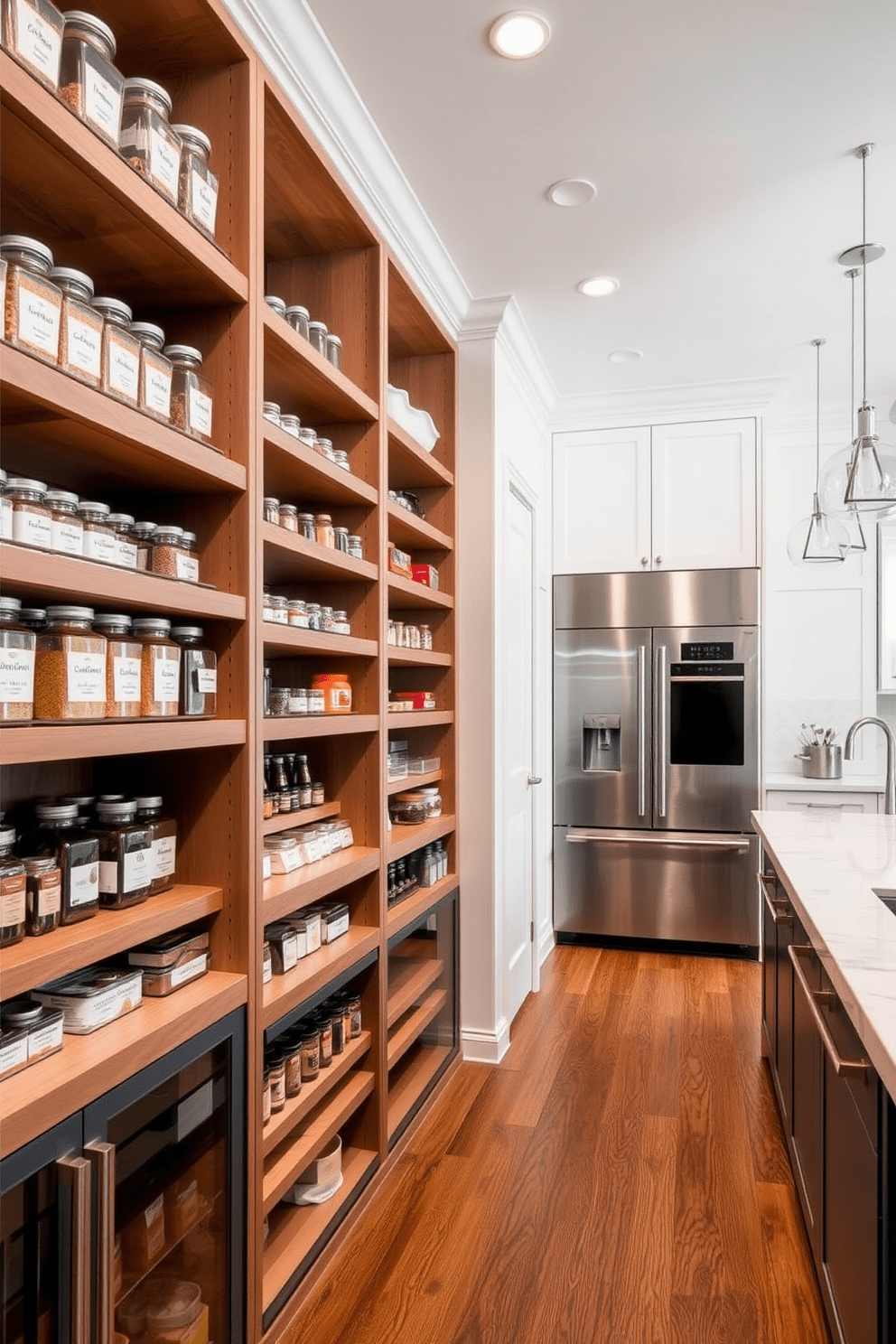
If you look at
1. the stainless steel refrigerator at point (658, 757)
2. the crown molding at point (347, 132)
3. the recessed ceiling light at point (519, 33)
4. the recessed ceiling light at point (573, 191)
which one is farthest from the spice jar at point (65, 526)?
the stainless steel refrigerator at point (658, 757)

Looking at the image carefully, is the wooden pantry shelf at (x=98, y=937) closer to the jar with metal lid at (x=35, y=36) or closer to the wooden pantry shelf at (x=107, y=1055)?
the wooden pantry shelf at (x=107, y=1055)

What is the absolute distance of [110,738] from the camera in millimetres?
1310

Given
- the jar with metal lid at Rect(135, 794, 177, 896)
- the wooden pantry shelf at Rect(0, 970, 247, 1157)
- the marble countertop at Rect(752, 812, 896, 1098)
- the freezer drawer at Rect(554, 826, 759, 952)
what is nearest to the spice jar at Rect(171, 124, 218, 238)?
the jar with metal lid at Rect(135, 794, 177, 896)

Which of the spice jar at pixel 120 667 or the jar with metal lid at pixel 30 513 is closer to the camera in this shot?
the jar with metal lid at pixel 30 513

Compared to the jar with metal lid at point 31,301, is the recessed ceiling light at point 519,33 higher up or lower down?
higher up

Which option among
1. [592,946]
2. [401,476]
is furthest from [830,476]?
[592,946]

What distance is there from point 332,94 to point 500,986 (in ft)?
8.92

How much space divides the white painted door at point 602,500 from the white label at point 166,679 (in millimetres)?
3159

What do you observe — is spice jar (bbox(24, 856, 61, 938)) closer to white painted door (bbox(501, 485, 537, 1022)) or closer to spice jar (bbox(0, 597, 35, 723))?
spice jar (bbox(0, 597, 35, 723))

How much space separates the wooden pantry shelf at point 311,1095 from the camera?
5.96 feet

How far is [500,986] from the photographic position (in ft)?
10.5

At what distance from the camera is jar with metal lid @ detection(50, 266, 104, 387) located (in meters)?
1.25

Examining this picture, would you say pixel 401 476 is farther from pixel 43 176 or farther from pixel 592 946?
pixel 592 946

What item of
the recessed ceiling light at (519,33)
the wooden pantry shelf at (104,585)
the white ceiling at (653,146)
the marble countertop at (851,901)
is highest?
the white ceiling at (653,146)
